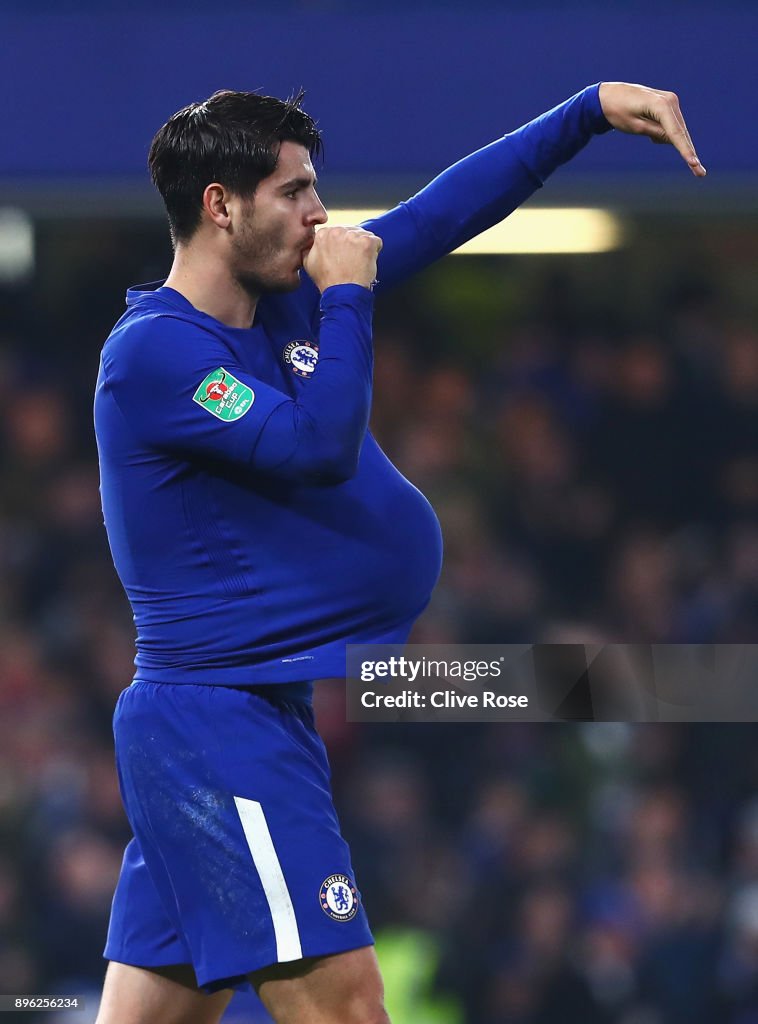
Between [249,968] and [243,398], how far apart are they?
0.72 meters

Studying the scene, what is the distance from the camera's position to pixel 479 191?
2.45 m

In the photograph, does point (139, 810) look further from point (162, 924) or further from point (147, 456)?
point (147, 456)

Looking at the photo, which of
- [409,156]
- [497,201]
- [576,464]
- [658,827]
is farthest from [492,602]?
[497,201]

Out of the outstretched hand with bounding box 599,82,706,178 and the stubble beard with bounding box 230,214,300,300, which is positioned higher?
→ the outstretched hand with bounding box 599,82,706,178

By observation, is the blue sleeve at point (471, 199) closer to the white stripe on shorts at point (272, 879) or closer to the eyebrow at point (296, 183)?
the eyebrow at point (296, 183)

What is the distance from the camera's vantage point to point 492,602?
4.58 metres

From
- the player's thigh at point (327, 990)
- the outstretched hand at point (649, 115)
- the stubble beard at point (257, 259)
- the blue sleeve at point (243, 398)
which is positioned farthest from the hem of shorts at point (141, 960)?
the outstretched hand at point (649, 115)

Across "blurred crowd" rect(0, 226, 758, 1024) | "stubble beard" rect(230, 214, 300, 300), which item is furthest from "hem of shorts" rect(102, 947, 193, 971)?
"blurred crowd" rect(0, 226, 758, 1024)

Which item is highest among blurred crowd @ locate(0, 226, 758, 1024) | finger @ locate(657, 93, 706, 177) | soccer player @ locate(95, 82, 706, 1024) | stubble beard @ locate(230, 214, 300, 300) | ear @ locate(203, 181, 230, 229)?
finger @ locate(657, 93, 706, 177)

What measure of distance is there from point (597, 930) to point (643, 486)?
4.16 ft

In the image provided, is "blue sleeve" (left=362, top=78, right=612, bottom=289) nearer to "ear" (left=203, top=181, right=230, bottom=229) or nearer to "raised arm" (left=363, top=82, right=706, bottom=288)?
"raised arm" (left=363, top=82, right=706, bottom=288)

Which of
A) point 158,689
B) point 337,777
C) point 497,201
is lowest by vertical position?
point 337,777

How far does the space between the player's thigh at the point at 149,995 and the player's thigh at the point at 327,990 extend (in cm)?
19

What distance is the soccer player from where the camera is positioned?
6.59 feet
